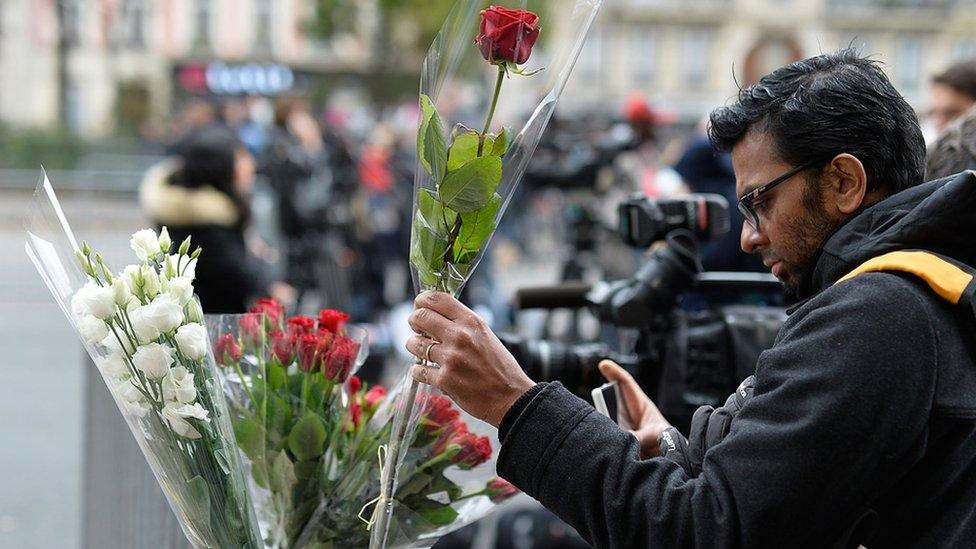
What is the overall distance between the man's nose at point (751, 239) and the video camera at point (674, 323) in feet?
2.93

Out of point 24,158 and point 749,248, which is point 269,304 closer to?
point 749,248

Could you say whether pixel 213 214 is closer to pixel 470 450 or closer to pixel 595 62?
pixel 470 450

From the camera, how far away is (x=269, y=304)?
1.96 meters

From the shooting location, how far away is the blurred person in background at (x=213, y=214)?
488cm

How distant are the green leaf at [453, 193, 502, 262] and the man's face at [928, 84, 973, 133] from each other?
9.00ft

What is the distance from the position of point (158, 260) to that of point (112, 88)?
115 ft

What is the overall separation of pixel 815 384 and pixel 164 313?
84 cm

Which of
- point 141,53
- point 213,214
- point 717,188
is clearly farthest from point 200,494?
point 141,53

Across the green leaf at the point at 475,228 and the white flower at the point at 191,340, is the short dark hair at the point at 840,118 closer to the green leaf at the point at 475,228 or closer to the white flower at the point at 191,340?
the green leaf at the point at 475,228

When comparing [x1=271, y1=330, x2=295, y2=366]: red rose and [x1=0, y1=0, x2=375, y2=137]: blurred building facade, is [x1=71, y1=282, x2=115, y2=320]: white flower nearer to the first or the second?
[x1=271, y1=330, x2=295, y2=366]: red rose

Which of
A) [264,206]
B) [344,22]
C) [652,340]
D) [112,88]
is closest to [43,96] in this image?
[112,88]

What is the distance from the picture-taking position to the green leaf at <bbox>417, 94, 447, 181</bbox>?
1547 millimetres

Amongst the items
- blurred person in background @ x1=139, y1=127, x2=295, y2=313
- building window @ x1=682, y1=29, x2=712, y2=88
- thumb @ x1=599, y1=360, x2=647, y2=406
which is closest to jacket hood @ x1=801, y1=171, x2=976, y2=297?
thumb @ x1=599, y1=360, x2=647, y2=406

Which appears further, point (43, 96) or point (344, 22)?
point (344, 22)
